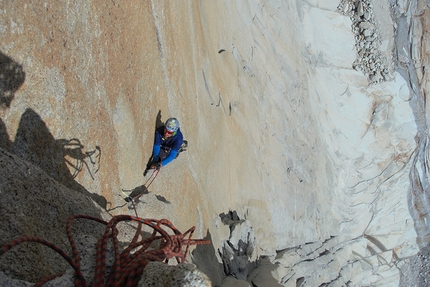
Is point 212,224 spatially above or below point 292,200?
below

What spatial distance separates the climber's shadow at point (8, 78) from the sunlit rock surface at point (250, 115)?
0.01 meters

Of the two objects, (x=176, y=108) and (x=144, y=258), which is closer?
(x=144, y=258)

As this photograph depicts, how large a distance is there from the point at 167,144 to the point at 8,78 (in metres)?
3.06

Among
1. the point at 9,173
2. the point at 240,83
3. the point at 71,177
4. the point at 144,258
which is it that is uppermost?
the point at 240,83

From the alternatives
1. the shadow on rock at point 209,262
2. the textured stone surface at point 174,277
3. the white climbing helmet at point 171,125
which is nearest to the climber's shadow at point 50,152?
the white climbing helmet at point 171,125

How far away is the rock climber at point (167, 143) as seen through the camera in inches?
243

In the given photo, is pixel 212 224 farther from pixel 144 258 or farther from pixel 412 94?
pixel 412 94

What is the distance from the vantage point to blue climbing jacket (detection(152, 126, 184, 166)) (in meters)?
6.27

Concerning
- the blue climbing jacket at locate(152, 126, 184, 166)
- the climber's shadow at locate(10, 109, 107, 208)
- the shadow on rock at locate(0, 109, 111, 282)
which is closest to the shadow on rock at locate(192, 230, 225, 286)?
the blue climbing jacket at locate(152, 126, 184, 166)

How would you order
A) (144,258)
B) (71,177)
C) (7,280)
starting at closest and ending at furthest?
(7,280), (144,258), (71,177)

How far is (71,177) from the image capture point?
4.22 metres

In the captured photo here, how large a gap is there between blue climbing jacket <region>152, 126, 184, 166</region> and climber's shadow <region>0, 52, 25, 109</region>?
2.86 m

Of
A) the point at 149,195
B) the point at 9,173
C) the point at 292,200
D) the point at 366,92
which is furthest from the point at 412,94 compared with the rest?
the point at 9,173

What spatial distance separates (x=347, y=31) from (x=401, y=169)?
528cm
